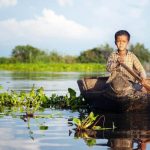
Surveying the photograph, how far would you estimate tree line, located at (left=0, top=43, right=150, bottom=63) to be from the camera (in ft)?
205

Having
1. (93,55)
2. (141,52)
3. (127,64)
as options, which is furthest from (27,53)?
(127,64)

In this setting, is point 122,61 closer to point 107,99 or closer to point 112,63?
point 112,63

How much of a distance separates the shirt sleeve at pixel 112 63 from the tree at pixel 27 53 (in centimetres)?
5290

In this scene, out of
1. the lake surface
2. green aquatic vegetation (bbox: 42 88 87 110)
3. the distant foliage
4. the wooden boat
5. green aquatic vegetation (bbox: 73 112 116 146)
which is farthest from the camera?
the distant foliage

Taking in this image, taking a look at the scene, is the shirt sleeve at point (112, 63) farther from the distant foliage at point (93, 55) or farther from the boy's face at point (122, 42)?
the distant foliage at point (93, 55)

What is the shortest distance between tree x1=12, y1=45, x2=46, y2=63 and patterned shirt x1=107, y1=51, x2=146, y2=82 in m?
52.8

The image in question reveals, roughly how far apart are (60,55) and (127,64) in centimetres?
5541

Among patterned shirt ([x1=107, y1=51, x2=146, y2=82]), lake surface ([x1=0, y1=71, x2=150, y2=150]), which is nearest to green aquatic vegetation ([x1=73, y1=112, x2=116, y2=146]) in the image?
lake surface ([x1=0, y1=71, x2=150, y2=150])

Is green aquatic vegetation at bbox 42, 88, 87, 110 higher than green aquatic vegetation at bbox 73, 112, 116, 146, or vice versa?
green aquatic vegetation at bbox 42, 88, 87, 110

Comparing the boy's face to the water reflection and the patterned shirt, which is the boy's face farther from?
the water reflection

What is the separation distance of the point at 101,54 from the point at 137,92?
5619 cm

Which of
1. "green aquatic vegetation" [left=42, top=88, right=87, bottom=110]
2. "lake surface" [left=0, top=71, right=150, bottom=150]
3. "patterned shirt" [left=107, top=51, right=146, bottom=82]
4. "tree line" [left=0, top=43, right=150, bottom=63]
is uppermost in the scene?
"tree line" [left=0, top=43, right=150, bottom=63]

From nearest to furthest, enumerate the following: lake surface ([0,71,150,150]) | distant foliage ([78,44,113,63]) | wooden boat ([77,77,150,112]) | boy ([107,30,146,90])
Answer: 1. lake surface ([0,71,150,150])
2. wooden boat ([77,77,150,112])
3. boy ([107,30,146,90])
4. distant foliage ([78,44,113,63])

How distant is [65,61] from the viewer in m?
64.8
